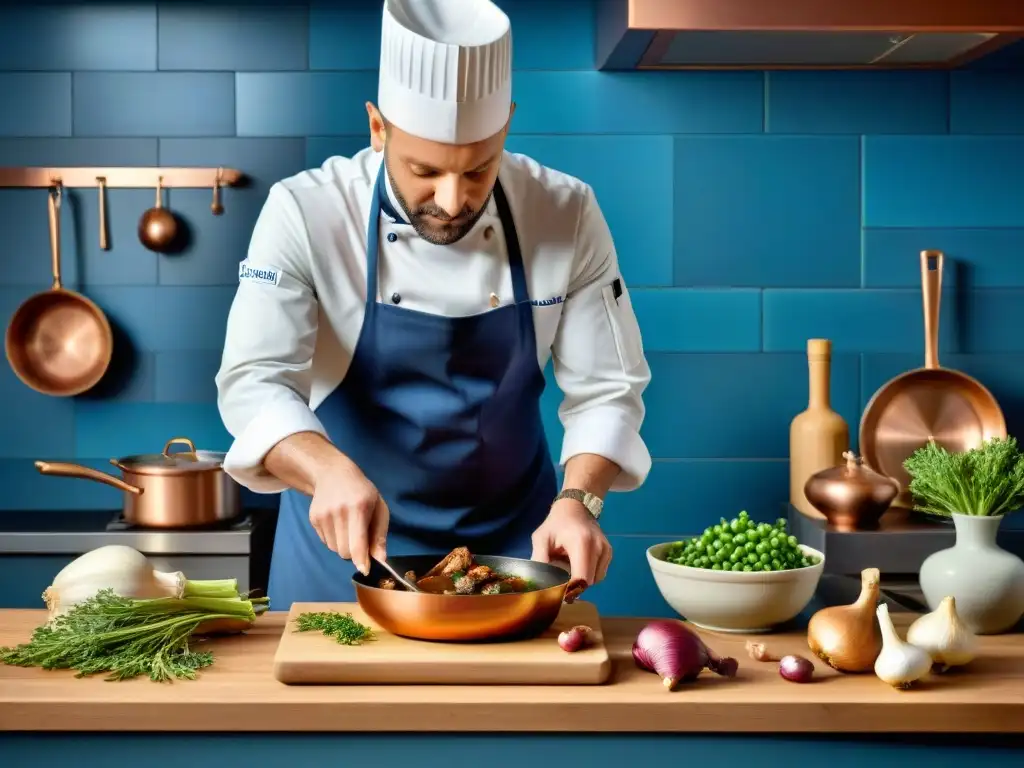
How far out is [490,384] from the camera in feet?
6.69

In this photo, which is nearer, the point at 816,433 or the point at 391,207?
the point at 391,207

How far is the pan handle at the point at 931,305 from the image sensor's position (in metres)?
2.88

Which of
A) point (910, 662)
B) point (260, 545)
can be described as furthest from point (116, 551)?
point (260, 545)

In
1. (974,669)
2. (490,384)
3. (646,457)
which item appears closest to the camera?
(974,669)

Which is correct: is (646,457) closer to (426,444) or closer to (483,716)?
(426,444)

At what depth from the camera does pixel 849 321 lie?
9.87ft

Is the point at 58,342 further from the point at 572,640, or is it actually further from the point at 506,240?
the point at 572,640

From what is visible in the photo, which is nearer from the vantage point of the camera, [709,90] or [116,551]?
[116,551]

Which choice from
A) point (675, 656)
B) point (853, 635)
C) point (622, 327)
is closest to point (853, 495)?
point (622, 327)

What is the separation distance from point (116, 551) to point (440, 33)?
870 millimetres

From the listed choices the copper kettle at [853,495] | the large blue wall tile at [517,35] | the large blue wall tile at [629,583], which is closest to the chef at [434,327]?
the copper kettle at [853,495]

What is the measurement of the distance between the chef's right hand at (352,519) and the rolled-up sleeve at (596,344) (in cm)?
52

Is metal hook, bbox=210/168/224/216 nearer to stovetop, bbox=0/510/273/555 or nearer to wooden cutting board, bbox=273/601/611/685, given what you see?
stovetop, bbox=0/510/273/555

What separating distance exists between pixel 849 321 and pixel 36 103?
2.13 m
